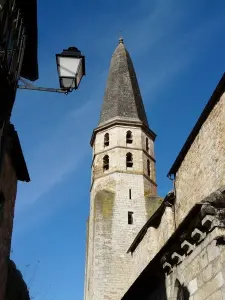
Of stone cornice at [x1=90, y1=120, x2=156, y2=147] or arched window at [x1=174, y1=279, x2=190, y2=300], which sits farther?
stone cornice at [x1=90, y1=120, x2=156, y2=147]

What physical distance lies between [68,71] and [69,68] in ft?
0.13

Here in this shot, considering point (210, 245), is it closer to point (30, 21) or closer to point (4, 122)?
point (4, 122)

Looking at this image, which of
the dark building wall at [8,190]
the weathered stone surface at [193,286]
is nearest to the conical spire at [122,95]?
the dark building wall at [8,190]


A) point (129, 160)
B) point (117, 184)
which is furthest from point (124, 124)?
point (117, 184)

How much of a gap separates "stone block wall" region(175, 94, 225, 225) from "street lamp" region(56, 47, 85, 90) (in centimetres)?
569

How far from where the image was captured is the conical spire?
27.2 meters

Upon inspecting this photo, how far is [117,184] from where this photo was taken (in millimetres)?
23453

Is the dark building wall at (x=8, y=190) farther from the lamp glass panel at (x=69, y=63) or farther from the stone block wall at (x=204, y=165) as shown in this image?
the stone block wall at (x=204, y=165)

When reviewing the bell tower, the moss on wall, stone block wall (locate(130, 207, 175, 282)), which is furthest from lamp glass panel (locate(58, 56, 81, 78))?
the bell tower

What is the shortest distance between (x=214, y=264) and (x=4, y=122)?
149 inches

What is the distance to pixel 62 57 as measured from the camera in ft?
17.1

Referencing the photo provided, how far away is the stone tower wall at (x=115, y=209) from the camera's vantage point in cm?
1991

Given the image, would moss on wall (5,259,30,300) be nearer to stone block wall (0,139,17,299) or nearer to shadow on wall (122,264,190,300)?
stone block wall (0,139,17,299)

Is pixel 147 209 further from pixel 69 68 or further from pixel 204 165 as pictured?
pixel 69 68
